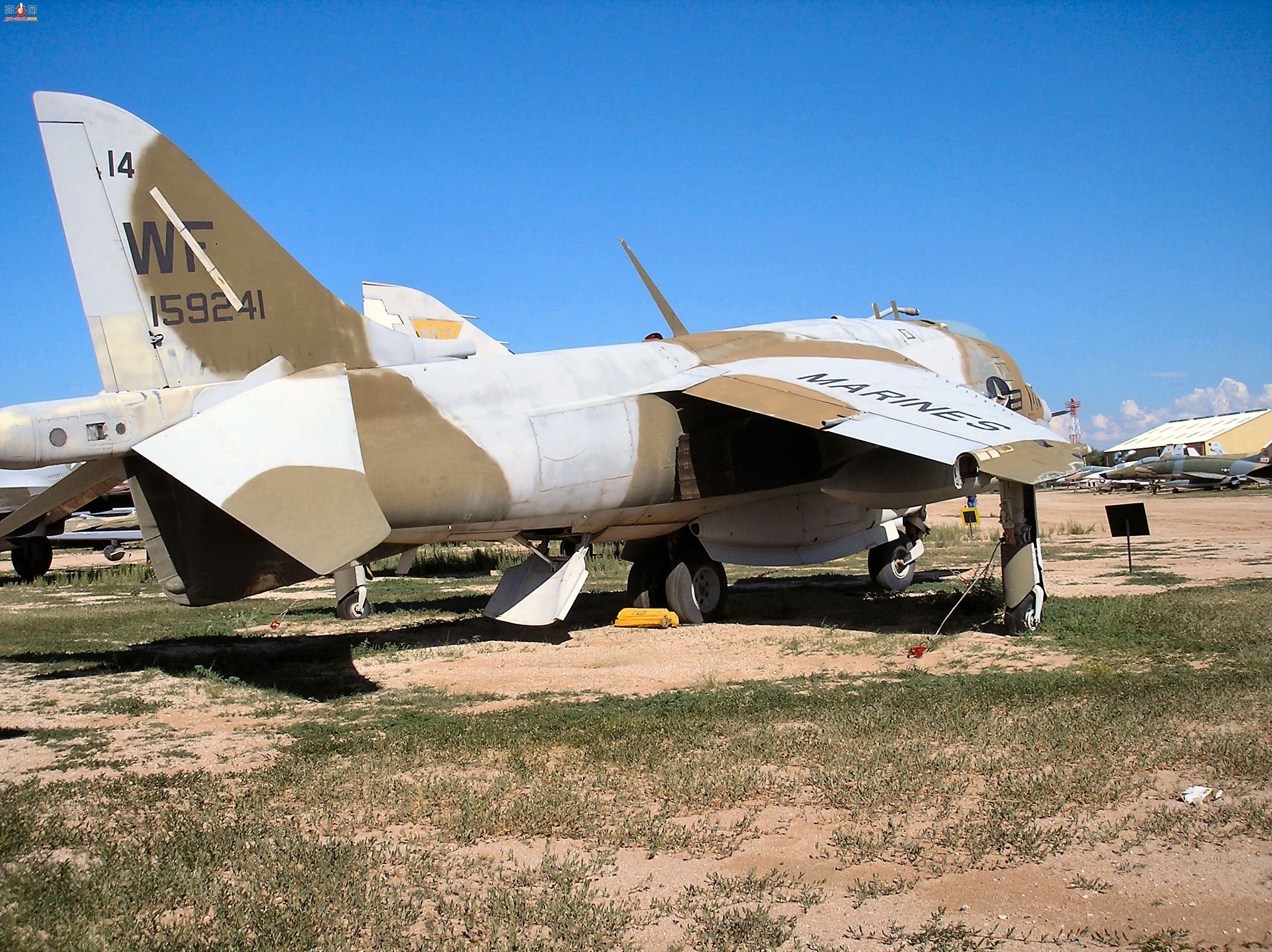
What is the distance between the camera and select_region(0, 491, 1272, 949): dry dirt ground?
14.9 feet

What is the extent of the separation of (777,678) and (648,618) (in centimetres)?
383

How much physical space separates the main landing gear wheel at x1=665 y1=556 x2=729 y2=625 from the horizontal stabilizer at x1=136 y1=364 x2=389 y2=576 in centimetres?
550

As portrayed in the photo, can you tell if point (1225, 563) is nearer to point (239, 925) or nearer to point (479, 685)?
point (479, 685)

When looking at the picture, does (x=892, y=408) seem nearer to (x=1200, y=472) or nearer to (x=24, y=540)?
(x=24, y=540)

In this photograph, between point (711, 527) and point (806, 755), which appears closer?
point (806, 755)

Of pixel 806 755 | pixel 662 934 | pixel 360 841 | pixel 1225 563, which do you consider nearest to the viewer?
pixel 662 934

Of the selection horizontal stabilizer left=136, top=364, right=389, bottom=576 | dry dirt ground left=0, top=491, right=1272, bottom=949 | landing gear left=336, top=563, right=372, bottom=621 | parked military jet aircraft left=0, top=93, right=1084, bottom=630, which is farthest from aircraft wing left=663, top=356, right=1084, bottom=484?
landing gear left=336, top=563, right=372, bottom=621

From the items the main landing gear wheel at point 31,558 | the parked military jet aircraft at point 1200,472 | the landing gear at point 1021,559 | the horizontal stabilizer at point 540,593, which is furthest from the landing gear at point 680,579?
the parked military jet aircraft at point 1200,472

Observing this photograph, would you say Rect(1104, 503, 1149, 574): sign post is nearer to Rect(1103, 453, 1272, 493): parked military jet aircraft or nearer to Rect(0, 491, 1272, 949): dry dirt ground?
Rect(0, 491, 1272, 949): dry dirt ground

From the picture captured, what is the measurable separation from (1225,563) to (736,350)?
410 inches

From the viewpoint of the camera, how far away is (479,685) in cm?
1025

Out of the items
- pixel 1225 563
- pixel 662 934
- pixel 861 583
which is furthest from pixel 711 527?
pixel 1225 563

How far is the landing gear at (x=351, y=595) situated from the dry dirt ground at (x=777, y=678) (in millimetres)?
330

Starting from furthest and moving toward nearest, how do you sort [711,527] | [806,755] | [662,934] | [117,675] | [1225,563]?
[1225,563]
[711,527]
[117,675]
[806,755]
[662,934]
